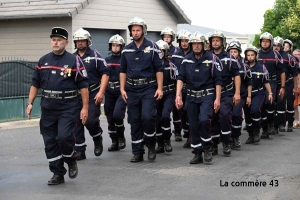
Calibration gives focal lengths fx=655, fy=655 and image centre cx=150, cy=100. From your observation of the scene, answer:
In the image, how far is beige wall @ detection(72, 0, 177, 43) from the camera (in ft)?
74.0

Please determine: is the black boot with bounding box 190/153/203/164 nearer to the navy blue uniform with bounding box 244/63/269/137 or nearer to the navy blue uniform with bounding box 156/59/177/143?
the navy blue uniform with bounding box 156/59/177/143

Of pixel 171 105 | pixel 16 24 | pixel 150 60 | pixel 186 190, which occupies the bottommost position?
pixel 186 190

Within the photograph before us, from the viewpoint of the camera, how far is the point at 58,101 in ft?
29.1

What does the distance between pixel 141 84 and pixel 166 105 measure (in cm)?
135

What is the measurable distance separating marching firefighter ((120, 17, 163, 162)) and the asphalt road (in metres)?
0.48

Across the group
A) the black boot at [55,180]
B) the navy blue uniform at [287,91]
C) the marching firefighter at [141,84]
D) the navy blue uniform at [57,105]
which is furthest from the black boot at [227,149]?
the navy blue uniform at [287,91]

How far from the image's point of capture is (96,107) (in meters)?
11.0

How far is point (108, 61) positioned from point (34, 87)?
3.46 meters

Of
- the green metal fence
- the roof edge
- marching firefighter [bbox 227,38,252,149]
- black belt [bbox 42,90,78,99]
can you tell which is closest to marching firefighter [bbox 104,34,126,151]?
marching firefighter [bbox 227,38,252,149]

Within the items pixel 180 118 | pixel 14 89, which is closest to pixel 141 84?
pixel 180 118

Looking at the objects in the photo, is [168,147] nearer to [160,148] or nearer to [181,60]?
[160,148]

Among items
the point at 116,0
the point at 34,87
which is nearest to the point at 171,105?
the point at 34,87

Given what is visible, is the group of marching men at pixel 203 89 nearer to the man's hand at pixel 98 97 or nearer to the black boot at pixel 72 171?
the man's hand at pixel 98 97

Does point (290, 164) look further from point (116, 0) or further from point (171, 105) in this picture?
point (116, 0)
